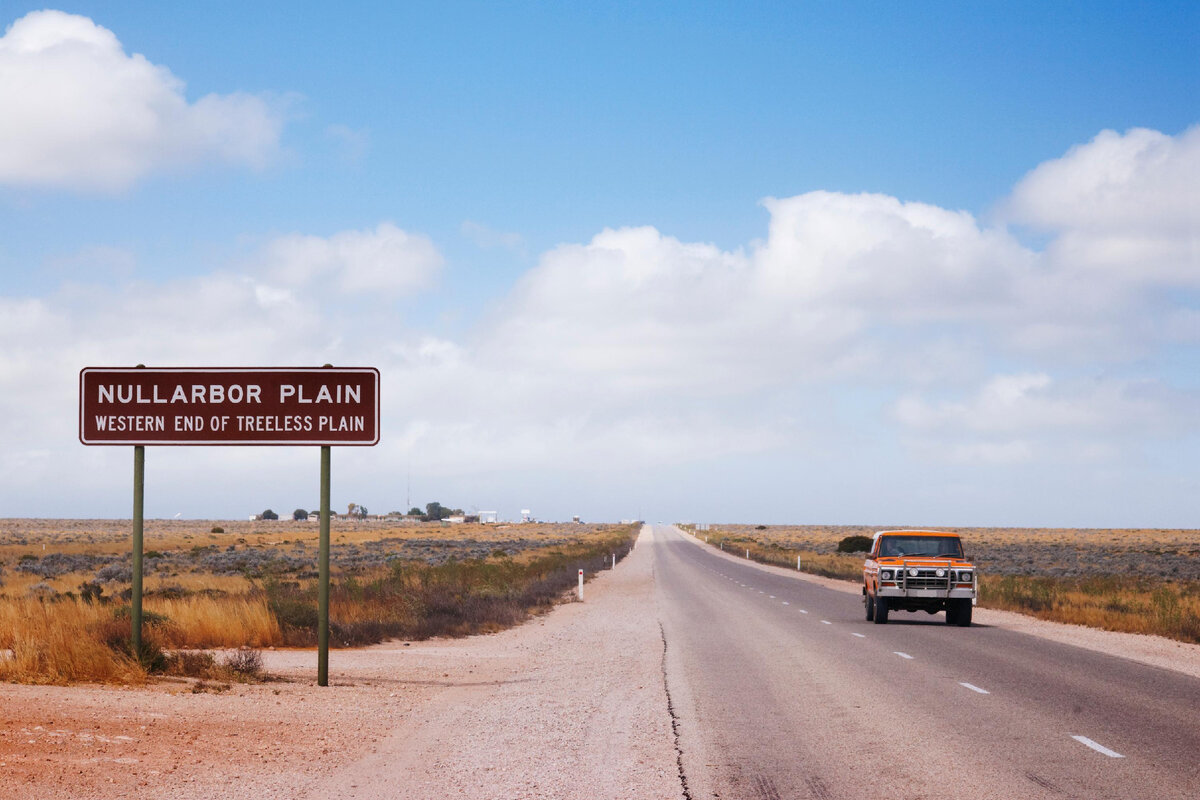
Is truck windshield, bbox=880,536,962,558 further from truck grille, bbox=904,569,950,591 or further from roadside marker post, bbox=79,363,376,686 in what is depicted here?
roadside marker post, bbox=79,363,376,686

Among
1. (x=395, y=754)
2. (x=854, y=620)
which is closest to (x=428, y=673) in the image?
(x=395, y=754)

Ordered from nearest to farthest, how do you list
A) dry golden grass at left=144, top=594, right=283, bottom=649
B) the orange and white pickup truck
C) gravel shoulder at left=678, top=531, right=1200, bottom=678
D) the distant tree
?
gravel shoulder at left=678, top=531, right=1200, bottom=678, dry golden grass at left=144, top=594, right=283, bottom=649, the orange and white pickup truck, the distant tree

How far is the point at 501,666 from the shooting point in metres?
17.0

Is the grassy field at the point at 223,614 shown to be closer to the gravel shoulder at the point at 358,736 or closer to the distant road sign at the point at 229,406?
the gravel shoulder at the point at 358,736

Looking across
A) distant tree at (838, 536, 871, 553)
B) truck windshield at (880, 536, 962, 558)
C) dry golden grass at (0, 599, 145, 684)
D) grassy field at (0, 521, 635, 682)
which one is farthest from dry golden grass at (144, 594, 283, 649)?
distant tree at (838, 536, 871, 553)

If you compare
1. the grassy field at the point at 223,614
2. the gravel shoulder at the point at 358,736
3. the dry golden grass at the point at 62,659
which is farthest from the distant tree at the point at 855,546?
the dry golden grass at the point at 62,659

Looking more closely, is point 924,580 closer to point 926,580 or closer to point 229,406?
point 926,580

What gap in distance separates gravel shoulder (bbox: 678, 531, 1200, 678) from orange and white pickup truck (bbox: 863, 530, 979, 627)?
3.91 ft

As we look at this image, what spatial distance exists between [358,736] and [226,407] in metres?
5.55

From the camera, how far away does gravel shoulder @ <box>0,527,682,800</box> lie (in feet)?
26.1

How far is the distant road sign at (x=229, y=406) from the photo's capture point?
1399cm

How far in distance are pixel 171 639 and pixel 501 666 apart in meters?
5.39

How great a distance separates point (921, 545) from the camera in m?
25.4

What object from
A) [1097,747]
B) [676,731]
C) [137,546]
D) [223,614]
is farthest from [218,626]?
[1097,747]
